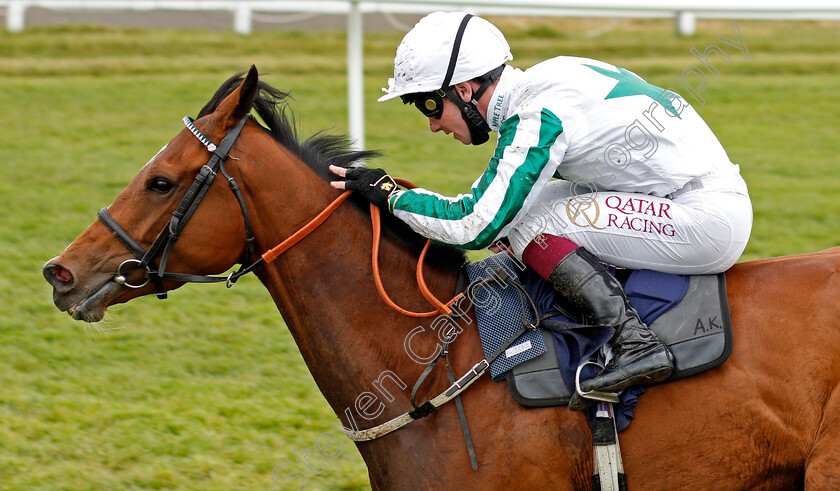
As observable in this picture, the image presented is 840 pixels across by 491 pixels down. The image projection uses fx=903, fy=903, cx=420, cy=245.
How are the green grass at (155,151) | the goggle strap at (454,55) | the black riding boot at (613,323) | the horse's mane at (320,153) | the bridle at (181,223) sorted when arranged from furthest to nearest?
the green grass at (155,151), the horse's mane at (320,153), the goggle strap at (454,55), the bridle at (181,223), the black riding boot at (613,323)

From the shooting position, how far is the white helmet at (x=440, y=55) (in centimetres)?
316

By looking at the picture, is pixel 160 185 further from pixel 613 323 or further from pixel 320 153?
pixel 613 323

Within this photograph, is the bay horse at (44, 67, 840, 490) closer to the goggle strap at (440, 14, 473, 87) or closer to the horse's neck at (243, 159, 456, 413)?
the horse's neck at (243, 159, 456, 413)

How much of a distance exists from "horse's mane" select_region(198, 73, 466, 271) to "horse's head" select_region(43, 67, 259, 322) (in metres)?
0.17

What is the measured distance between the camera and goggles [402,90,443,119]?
3.24 m

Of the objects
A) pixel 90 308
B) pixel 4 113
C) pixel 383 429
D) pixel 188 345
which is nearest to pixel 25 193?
pixel 4 113

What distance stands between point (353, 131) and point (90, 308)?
205 inches

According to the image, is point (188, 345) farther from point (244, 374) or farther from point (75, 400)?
point (75, 400)

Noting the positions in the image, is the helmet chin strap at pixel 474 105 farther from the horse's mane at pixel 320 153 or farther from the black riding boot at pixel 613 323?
the black riding boot at pixel 613 323

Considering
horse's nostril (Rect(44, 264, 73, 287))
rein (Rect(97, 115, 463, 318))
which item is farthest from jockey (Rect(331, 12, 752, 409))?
horse's nostril (Rect(44, 264, 73, 287))

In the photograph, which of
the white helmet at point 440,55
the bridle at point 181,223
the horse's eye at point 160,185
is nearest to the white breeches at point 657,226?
the white helmet at point 440,55

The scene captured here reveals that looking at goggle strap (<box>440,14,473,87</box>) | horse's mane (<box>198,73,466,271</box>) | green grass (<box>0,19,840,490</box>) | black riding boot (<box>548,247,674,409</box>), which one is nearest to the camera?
black riding boot (<box>548,247,674,409</box>)

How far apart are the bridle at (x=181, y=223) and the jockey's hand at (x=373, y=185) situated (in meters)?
0.38

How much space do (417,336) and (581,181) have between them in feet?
2.68
